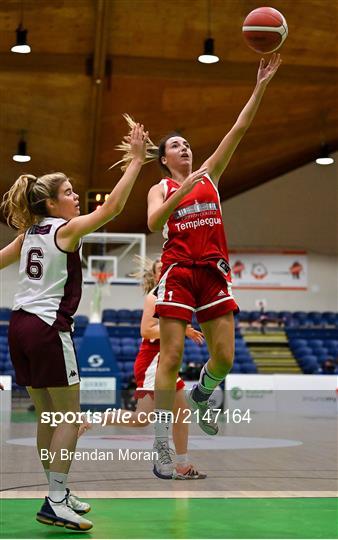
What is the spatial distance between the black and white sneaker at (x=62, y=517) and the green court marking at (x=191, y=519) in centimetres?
4

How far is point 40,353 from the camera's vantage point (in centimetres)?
449

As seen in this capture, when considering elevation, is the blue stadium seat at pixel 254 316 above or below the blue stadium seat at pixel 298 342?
above

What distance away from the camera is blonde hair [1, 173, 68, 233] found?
4777mm

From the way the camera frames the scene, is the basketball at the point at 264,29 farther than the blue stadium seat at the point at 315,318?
No

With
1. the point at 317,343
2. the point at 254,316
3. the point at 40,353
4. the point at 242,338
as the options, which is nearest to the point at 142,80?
the point at 242,338

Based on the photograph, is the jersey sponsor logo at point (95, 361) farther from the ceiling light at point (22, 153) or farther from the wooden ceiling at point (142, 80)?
the ceiling light at point (22, 153)

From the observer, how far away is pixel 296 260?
27234 mm

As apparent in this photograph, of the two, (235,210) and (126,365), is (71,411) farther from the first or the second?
(235,210)


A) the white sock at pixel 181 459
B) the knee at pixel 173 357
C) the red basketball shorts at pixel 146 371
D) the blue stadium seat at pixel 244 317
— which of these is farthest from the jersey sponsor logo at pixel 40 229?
the blue stadium seat at pixel 244 317

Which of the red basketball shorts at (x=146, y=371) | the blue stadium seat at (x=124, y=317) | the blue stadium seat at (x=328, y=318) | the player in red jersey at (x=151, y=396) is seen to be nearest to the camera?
the player in red jersey at (x=151, y=396)

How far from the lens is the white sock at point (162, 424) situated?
474 cm

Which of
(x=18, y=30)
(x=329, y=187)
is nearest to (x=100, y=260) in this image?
(x=18, y=30)

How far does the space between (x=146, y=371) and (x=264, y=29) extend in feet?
9.82

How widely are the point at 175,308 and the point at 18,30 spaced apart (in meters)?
11.9
